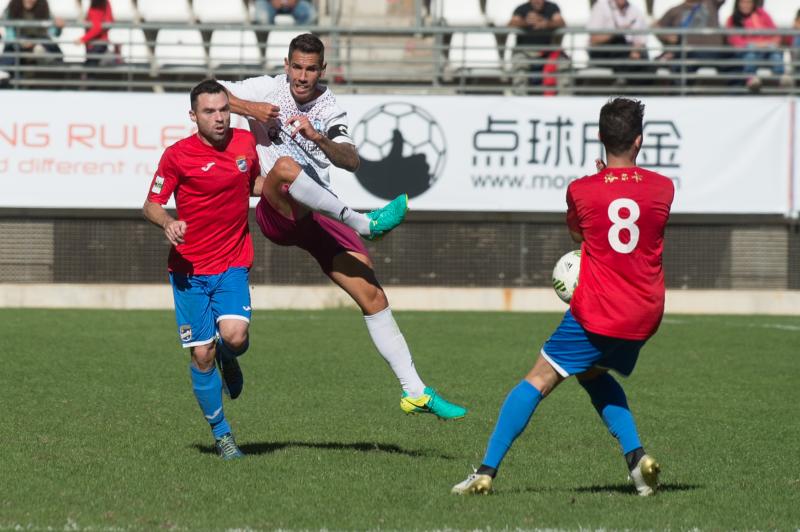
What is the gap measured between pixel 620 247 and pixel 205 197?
233 cm

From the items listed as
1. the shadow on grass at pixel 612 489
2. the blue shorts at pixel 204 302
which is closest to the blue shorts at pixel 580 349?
the shadow on grass at pixel 612 489

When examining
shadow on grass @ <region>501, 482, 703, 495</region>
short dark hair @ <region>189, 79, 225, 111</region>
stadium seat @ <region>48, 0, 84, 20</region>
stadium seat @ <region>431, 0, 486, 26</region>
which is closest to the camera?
shadow on grass @ <region>501, 482, 703, 495</region>

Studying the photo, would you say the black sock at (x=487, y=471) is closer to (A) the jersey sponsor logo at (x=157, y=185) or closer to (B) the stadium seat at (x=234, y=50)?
(A) the jersey sponsor logo at (x=157, y=185)

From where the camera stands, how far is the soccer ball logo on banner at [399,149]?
18.5 metres

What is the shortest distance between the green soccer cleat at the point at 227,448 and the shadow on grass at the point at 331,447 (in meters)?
0.15

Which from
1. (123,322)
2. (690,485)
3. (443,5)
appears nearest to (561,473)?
(690,485)

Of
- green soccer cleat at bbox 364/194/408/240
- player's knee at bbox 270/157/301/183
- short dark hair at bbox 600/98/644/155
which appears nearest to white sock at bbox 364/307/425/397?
green soccer cleat at bbox 364/194/408/240

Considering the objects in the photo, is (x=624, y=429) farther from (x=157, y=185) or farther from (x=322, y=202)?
(x=157, y=185)

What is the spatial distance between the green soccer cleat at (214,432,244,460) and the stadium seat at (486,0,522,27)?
629 inches

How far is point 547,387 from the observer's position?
605 cm

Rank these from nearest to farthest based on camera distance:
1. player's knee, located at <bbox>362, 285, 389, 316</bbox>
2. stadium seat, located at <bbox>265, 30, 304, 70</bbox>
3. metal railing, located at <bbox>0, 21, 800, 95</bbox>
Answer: player's knee, located at <bbox>362, 285, 389, 316</bbox>
metal railing, located at <bbox>0, 21, 800, 95</bbox>
stadium seat, located at <bbox>265, 30, 304, 70</bbox>

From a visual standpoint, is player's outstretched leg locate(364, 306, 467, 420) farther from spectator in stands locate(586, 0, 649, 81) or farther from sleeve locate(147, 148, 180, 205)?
spectator in stands locate(586, 0, 649, 81)

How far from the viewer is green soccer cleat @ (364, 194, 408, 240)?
7.35 m

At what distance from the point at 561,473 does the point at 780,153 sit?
12.8 metres
